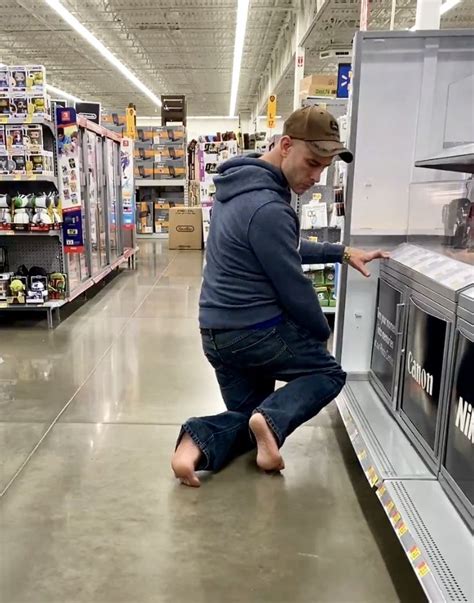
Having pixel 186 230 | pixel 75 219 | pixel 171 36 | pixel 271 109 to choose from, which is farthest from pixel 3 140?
pixel 171 36

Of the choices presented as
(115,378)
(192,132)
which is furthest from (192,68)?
(115,378)

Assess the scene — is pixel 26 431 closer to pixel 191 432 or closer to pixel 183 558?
pixel 191 432

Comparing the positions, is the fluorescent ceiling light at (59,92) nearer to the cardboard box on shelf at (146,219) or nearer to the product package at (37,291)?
Result: the cardboard box on shelf at (146,219)

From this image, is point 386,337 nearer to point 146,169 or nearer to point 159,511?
point 159,511

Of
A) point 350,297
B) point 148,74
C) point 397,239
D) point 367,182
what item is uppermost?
point 148,74

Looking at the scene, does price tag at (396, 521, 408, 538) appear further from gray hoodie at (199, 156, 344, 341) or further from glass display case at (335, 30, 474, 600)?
gray hoodie at (199, 156, 344, 341)

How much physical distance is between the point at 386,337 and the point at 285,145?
109 cm

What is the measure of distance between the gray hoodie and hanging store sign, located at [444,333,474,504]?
65 centimetres

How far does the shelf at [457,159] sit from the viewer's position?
2.01 metres

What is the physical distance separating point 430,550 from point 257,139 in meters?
11.9

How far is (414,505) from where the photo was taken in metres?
1.87

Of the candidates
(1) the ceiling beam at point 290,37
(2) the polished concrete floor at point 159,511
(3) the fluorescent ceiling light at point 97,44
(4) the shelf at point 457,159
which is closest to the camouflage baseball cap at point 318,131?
(4) the shelf at point 457,159

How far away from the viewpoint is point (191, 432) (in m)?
2.42

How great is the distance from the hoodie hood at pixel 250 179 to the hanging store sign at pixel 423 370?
77 centimetres
